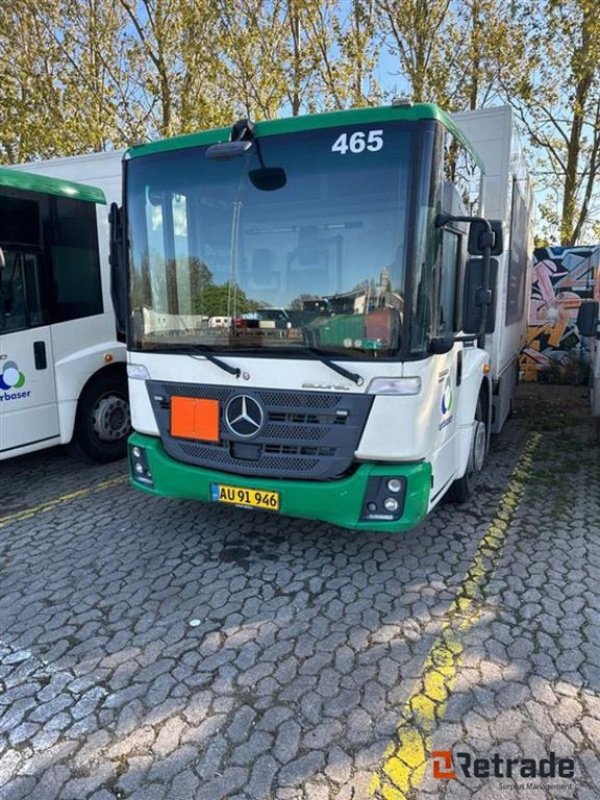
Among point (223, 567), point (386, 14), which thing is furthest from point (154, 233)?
point (386, 14)

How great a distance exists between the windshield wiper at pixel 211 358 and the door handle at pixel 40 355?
250 cm

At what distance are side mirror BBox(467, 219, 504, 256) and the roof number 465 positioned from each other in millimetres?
749

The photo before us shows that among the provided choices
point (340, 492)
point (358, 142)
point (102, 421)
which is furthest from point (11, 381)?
point (358, 142)

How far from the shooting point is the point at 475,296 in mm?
3486

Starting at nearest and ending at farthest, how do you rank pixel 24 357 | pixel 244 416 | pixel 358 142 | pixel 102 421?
1. pixel 358 142
2. pixel 244 416
3. pixel 24 357
4. pixel 102 421

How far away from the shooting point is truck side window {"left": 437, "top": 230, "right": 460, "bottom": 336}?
139 inches

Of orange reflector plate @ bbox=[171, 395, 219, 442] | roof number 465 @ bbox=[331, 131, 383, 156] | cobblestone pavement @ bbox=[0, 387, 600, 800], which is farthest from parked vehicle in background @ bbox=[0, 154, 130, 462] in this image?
roof number 465 @ bbox=[331, 131, 383, 156]

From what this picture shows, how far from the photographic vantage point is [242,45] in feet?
41.3

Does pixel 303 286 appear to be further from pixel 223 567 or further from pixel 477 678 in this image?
pixel 477 678

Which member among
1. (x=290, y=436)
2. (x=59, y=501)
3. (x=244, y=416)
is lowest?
(x=59, y=501)

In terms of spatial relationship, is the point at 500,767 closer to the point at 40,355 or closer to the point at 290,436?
the point at 290,436

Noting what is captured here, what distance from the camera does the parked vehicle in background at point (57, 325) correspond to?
532 cm

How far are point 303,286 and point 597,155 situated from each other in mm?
13440

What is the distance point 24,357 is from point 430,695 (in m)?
4.66
